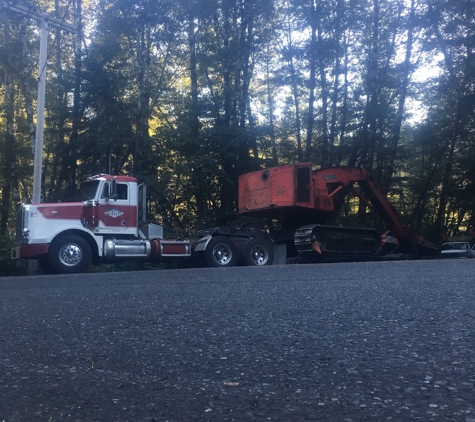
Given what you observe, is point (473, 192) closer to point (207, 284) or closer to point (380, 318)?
point (207, 284)

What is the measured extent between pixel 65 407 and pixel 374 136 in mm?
23820

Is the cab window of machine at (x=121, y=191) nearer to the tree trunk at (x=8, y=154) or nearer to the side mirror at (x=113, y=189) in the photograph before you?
the side mirror at (x=113, y=189)

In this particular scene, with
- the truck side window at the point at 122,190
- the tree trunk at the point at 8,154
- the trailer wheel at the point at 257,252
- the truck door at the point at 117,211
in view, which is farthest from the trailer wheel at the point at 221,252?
the tree trunk at the point at 8,154

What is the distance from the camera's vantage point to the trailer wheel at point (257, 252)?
54.1 feet

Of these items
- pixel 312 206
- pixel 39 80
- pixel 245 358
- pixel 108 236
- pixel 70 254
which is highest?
pixel 39 80

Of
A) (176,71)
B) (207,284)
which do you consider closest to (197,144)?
(176,71)

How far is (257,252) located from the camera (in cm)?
1681

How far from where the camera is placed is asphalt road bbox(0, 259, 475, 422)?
8.74 ft

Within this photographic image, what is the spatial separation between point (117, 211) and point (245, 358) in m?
12.4

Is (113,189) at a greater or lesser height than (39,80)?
lesser

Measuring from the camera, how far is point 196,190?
23.4 m

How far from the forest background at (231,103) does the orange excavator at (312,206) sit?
4.85 m

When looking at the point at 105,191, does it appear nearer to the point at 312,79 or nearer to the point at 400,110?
the point at 312,79

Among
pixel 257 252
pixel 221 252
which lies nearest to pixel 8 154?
pixel 221 252
